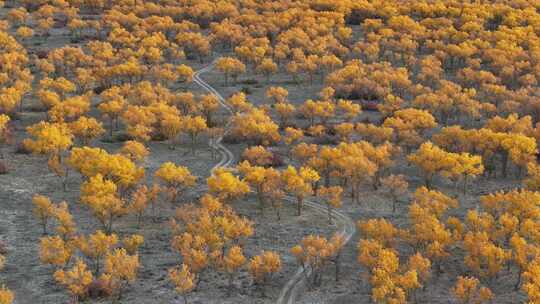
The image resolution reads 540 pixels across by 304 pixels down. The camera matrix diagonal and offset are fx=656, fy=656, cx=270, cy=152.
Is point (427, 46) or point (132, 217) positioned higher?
point (427, 46)

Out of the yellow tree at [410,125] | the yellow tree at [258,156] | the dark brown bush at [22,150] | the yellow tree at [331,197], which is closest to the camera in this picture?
the yellow tree at [331,197]

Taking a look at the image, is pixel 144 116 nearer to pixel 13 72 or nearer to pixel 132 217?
pixel 132 217

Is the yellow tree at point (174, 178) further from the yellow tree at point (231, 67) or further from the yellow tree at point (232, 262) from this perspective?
the yellow tree at point (231, 67)

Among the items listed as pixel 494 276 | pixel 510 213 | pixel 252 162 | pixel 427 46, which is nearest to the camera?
pixel 494 276

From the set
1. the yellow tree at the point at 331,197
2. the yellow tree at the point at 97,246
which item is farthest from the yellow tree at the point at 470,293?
the yellow tree at the point at 97,246

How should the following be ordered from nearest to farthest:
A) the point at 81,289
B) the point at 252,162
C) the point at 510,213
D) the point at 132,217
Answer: the point at 81,289 < the point at 510,213 < the point at 132,217 < the point at 252,162

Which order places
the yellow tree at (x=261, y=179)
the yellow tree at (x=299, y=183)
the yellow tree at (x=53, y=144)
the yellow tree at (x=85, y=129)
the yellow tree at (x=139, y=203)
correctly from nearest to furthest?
the yellow tree at (x=139, y=203)
the yellow tree at (x=299, y=183)
the yellow tree at (x=261, y=179)
the yellow tree at (x=53, y=144)
the yellow tree at (x=85, y=129)

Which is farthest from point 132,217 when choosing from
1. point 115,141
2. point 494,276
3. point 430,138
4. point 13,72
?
point 13,72

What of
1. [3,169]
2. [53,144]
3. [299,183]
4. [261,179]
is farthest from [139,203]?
[3,169]

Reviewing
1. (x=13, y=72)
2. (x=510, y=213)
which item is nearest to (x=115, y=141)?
(x=13, y=72)

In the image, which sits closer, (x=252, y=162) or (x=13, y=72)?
(x=252, y=162)

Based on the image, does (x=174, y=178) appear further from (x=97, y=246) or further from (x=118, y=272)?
(x=118, y=272)
